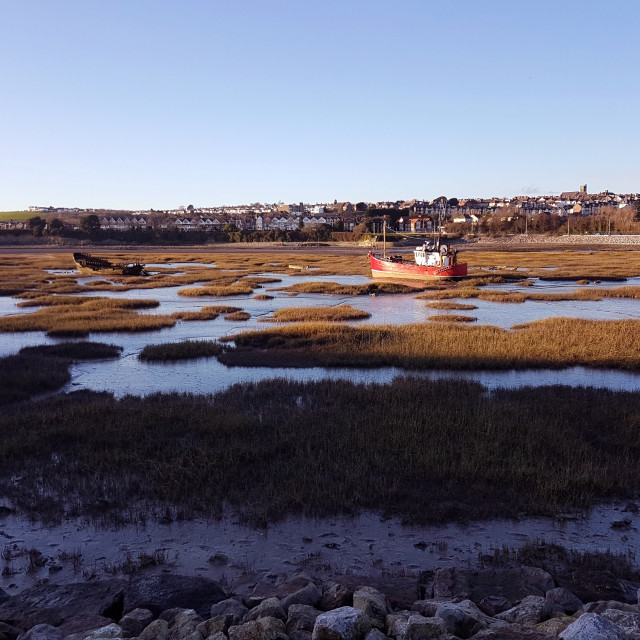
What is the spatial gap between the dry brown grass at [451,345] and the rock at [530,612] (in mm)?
13529

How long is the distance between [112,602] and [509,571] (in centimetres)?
430

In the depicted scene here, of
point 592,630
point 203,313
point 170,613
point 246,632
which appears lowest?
point 170,613

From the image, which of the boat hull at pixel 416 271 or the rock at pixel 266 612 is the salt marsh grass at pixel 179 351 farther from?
the boat hull at pixel 416 271

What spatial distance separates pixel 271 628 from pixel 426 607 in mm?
1533

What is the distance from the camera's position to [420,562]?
26.0ft

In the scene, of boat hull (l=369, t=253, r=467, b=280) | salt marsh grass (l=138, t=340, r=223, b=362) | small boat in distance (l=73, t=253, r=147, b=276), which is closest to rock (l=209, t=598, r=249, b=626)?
salt marsh grass (l=138, t=340, r=223, b=362)

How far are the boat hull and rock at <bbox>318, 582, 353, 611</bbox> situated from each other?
43.5 meters

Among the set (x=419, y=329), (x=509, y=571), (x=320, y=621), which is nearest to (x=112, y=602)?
(x=320, y=621)

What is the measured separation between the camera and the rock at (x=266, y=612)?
6.05m

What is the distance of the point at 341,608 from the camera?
5.78m

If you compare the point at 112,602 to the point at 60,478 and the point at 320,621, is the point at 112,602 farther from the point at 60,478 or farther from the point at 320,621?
the point at 60,478

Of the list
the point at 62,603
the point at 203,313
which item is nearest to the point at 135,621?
the point at 62,603

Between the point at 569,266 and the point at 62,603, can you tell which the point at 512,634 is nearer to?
the point at 62,603

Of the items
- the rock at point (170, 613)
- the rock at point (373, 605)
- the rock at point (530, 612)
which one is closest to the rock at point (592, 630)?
the rock at point (530, 612)
